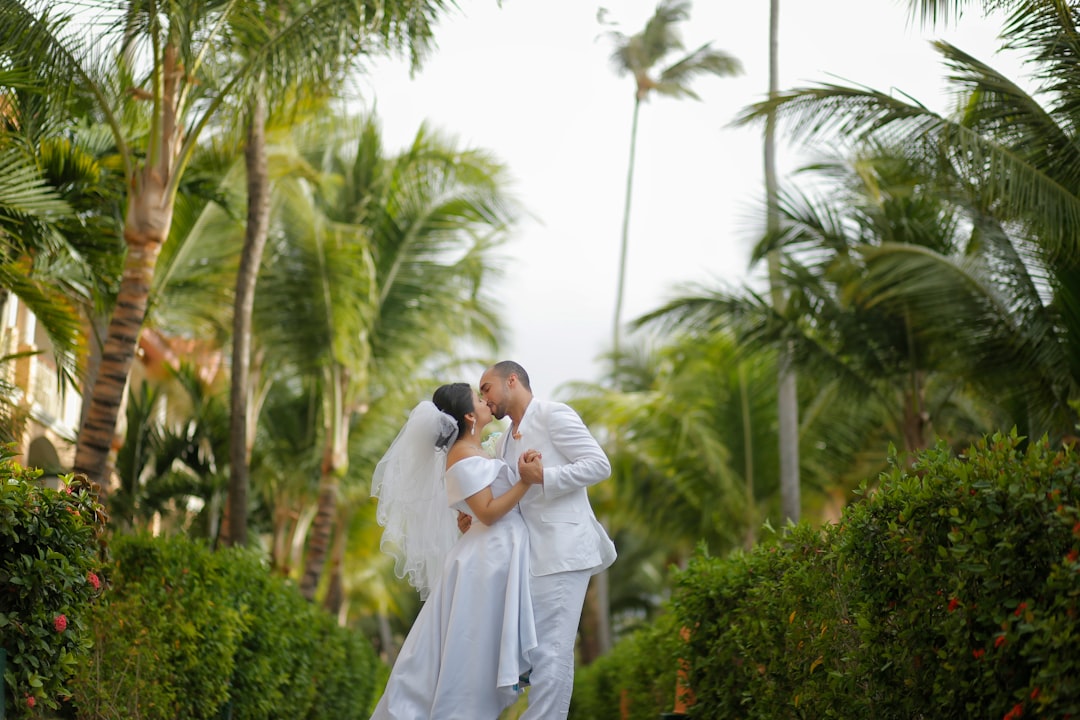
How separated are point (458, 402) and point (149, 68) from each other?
571 centimetres

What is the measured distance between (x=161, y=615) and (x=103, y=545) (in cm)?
82

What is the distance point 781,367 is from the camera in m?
15.1

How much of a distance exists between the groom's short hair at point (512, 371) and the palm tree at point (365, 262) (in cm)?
1098

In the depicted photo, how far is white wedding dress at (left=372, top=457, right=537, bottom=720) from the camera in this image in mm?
5941

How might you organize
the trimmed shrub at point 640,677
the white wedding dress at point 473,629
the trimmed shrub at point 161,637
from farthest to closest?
the trimmed shrub at point 640,677
the trimmed shrub at point 161,637
the white wedding dress at point 473,629

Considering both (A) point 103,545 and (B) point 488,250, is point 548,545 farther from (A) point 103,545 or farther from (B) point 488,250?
(B) point 488,250

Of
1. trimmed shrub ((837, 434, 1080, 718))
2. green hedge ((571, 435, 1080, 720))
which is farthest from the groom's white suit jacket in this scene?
trimmed shrub ((837, 434, 1080, 718))

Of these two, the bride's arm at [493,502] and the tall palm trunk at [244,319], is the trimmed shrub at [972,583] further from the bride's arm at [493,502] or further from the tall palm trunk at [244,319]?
the tall palm trunk at [244,319]

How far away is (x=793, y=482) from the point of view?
1619cm

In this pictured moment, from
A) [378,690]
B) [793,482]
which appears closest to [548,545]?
[793,482]

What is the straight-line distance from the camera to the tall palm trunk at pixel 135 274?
9469mm

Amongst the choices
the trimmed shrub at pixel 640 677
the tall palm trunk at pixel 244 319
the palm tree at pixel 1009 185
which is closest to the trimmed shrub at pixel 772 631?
the trimmed shrub at pixel 640 677

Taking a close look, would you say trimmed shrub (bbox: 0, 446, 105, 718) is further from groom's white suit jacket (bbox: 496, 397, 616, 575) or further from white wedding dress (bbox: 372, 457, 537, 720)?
groom's white suit jacket (bbox: 496, 397, 616, 575)

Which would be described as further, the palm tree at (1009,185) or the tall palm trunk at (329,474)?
the tall palm trunk at (329,474)
